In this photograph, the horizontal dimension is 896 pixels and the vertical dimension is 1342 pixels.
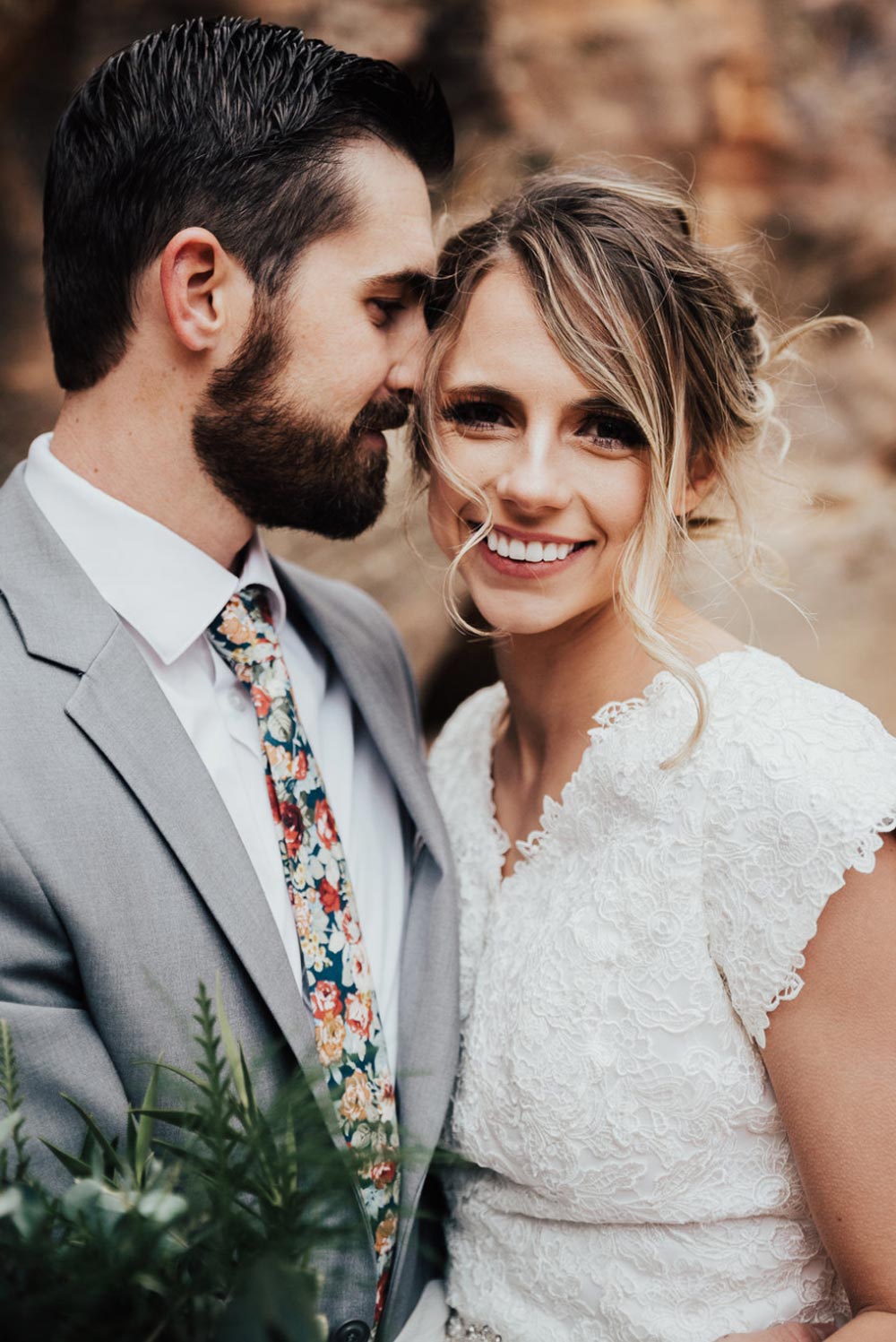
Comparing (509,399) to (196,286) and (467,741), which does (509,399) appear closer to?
(196,286)

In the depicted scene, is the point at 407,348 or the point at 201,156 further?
the point at 407,348

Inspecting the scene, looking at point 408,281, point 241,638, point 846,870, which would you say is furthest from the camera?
point 408,281

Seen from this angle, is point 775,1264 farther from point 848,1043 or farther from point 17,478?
point 17,478

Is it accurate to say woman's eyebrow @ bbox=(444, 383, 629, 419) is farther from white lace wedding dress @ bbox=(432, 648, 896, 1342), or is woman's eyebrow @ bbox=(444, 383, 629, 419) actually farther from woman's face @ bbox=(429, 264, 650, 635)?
white lace wedding dress @ bbox=(432, 648, 896, 1342)

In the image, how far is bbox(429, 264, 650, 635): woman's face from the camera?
1.71m

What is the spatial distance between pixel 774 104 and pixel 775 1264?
317 centimetres

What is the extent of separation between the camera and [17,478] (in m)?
1.90

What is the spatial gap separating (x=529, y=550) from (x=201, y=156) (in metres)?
0.91

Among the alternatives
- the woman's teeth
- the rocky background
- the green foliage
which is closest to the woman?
the woman's teeth

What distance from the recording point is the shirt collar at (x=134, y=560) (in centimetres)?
181

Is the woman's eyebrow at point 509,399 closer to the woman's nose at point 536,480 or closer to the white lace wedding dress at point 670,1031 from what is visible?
the woman's nose at point 536,480

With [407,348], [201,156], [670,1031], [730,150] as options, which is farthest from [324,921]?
[730,150]

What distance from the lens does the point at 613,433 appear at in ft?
5.82

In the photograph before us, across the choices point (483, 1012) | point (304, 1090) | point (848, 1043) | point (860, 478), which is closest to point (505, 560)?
point (483, 1012)
